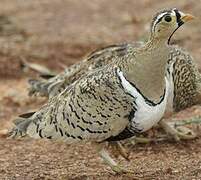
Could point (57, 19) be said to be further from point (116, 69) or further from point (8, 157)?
point (116, 69)

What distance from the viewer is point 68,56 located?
10773mm

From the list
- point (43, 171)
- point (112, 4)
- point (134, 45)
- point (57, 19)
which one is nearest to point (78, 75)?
point (134, 45)

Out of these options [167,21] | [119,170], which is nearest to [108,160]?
[119,170]

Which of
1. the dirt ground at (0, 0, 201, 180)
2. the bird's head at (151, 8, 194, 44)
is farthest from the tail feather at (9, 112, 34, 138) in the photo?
the bird's head at (151, 8, 194, 44)

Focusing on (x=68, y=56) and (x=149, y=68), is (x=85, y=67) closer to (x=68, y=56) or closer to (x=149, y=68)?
(x=149, y=68)

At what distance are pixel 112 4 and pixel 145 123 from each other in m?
9.38

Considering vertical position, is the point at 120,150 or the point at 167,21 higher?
the point at 167,21

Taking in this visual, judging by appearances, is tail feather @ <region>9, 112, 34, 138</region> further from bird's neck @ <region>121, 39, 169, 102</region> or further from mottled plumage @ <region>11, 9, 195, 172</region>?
bird's neck @ <region>121, 39, 169, 102</region>

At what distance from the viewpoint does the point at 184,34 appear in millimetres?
11352

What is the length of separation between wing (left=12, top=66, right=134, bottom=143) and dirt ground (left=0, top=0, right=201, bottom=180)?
458 millimetres

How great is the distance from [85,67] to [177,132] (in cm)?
102

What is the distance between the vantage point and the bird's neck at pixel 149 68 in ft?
18.4

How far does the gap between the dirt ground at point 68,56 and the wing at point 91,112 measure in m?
0.46

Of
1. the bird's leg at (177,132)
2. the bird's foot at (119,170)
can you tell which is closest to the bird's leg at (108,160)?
the bird's foot at (119,170)
